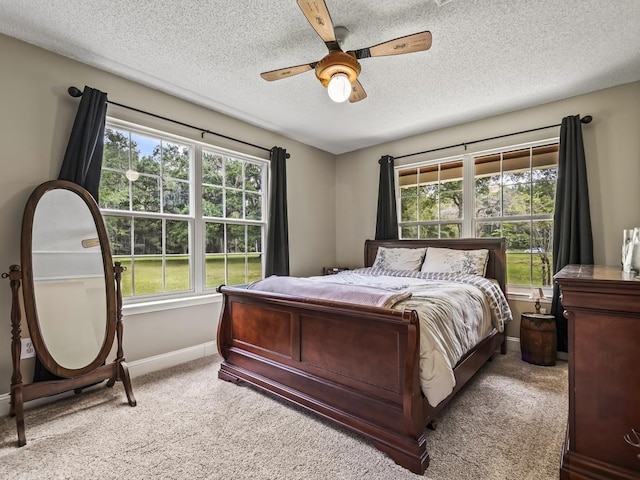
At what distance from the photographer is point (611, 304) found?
1.34m

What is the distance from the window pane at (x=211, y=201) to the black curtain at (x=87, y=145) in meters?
1.03

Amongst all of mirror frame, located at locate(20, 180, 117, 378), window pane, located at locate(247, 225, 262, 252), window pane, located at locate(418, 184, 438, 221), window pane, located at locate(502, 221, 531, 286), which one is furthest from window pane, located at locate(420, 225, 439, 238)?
mirror frame, located at locate(20, 180, 117, 378)

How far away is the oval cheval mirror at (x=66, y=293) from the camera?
2.05 m

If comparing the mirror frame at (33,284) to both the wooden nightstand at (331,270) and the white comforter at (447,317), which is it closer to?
the white comforter at (447,317)

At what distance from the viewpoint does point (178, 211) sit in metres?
3.20

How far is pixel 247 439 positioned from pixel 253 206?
263 cm

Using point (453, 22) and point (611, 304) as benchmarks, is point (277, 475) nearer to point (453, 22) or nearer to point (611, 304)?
point (611, 304)

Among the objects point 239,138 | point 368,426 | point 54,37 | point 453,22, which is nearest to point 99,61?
point 54,37

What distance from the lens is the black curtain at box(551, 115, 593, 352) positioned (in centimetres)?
295

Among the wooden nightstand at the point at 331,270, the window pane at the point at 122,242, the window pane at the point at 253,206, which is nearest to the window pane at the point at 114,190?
the window pane at the point at 122,242

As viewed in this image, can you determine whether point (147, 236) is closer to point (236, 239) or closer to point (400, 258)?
point (236, 239)

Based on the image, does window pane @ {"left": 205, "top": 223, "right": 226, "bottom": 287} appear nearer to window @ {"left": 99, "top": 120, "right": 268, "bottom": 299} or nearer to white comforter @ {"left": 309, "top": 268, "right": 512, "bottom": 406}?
window @ {"left": 99, "top": 120, "right": 268, "bottom": 299}

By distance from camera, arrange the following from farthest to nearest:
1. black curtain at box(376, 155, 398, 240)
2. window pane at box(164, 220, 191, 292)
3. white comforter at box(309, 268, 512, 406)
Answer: black curtain at box(376, 155, 398, 240) → window pane at box(164, 220, 191, 292) → white comforter at box(309, 268, 512, 406)

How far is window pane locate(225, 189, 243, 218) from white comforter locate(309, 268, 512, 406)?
148 centimetres
